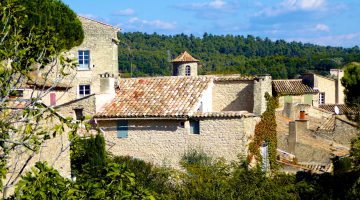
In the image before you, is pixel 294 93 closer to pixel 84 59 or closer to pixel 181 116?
pixel 84 59

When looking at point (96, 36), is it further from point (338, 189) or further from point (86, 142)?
point (338, 189)

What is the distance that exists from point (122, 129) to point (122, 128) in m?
0.05

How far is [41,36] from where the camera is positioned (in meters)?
9.57

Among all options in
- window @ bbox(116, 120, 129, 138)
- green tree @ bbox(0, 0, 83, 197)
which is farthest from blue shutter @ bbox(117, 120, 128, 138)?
green tree @ bbox(0, 0, 83, 197)

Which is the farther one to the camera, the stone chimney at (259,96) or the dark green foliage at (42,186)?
the stone chimney at (259,96)

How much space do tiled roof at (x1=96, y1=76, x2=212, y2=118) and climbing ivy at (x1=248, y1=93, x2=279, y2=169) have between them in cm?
292

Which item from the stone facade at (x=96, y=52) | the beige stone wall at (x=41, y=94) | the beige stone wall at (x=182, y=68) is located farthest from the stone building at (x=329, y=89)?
the beige stone wall at (x=41, y=94)

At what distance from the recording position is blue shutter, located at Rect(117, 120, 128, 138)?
1086 inches

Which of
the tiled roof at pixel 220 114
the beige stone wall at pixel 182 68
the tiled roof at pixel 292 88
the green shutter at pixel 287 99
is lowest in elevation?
the green shutter at pixel 287 99

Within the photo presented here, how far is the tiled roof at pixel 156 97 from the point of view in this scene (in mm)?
27156

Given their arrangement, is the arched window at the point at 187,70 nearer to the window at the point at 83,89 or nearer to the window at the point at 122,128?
the window at the point at 83,89

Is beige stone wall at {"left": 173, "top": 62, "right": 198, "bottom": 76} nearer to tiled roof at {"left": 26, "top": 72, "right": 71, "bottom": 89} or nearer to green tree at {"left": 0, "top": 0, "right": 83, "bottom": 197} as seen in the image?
tiled roof at {"left": 26, "top": 72, "right": 71, "bottom": 89}

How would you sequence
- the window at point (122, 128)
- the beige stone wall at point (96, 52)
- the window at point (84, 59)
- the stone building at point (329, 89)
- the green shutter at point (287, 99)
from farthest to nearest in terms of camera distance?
the stone building at point (329, 89), the green shutter at point (287, 99), the window at point (84, 59), the beige stone wall at point (96, 52), the window at point (122, 128)

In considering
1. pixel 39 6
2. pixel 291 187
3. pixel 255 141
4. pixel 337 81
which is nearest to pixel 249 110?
pixel 255 141
